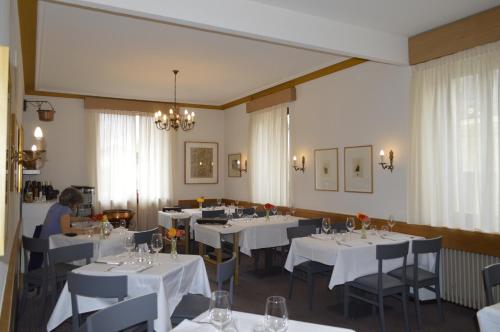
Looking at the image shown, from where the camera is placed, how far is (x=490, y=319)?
2330mm

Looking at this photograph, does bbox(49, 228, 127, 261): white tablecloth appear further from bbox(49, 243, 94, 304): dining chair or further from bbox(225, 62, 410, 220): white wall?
bbox(225, 62, 410, 220): white wall

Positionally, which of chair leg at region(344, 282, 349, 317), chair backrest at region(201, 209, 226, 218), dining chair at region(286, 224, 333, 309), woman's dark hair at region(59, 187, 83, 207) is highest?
woman's dark hair at region(59, 187, 83, 207)

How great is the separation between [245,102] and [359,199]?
13.4ft

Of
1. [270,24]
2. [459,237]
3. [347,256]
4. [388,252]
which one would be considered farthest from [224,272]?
[459,237]

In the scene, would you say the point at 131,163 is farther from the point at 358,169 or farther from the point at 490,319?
the point at 490,319

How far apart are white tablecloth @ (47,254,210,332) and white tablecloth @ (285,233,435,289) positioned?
1382mm

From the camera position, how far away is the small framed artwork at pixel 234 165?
31.5ft

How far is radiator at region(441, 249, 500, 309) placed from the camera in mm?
4594

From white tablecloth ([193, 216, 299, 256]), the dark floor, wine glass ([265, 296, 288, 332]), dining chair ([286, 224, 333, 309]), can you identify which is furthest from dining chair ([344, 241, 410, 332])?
wine glass ([265, 296, 288, 332])

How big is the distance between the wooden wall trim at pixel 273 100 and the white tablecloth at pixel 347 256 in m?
3.45

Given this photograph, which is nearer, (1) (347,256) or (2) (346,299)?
(1) (347,256)

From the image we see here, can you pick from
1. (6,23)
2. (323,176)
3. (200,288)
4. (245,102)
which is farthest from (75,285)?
(245,102)

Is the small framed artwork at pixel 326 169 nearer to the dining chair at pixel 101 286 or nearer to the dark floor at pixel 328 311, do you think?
the dark floor at pixel 328 311

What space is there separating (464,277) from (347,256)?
1.71 meters
